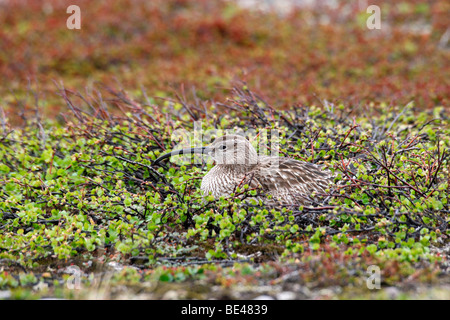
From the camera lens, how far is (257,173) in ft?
19.6

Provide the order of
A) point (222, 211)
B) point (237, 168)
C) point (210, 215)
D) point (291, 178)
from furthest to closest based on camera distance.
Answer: point (237, 168)
point (291, 178)
point (222, 211)
point (210, 215)

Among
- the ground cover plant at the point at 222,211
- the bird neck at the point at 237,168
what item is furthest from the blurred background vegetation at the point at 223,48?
the bird neck at the point at 237,168

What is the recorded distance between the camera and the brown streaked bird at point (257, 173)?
5859mm

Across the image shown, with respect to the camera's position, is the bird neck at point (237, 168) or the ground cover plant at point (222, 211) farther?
the bird neck at point (237, 168)

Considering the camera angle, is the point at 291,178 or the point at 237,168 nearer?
the point at 291,178

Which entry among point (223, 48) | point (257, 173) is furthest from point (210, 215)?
point (223, 48)

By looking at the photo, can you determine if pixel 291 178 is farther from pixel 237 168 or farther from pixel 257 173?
pixel 237 168

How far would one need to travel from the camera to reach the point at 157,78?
13.0 metres

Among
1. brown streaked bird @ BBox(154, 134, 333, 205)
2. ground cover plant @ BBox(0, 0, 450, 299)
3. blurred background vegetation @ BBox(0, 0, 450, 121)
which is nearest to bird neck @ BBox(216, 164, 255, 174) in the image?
brown streaked bird @ BBox(154, 134, 333, 205)

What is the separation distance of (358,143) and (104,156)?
323 cm

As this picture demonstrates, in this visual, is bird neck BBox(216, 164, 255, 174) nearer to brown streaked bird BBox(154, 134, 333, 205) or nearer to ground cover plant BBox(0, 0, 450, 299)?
brown streaked bird BBox(154, 134, 333, 205)

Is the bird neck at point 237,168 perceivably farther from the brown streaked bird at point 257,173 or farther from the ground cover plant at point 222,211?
the ground cover plant at point 222,211

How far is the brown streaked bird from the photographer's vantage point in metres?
5.86
